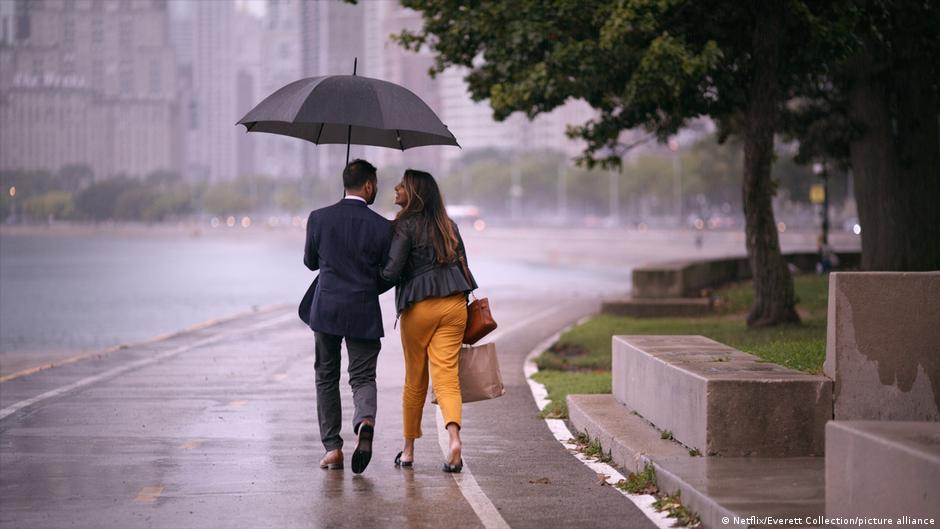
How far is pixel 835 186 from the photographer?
10812 centimetres

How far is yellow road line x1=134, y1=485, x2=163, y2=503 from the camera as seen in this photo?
8.52 m

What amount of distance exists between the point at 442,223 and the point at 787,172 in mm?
91143

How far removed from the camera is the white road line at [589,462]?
7.96m

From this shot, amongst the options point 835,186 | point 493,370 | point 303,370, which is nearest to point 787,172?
point 835,186

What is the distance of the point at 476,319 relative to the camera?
31.1ft

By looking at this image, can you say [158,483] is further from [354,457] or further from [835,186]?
[835,186]

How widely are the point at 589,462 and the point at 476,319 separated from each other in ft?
4.81

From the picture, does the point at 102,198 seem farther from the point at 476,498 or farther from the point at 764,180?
the point at 476,498

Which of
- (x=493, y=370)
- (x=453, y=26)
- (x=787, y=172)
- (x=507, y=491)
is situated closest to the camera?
(x=507, y=491)

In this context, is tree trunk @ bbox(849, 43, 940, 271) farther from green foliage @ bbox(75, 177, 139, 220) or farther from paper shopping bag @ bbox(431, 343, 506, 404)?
green foliage @ bbox(75, 177, 139, 220)

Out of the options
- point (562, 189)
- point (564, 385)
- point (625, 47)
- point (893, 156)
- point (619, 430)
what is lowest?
point (564, 385)

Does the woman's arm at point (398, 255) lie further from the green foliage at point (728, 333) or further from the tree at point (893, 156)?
the tree at point (893, 156)

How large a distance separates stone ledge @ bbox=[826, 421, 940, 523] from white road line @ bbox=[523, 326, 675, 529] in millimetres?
1287

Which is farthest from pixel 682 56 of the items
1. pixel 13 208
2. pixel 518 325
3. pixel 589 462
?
pixel 13 208
